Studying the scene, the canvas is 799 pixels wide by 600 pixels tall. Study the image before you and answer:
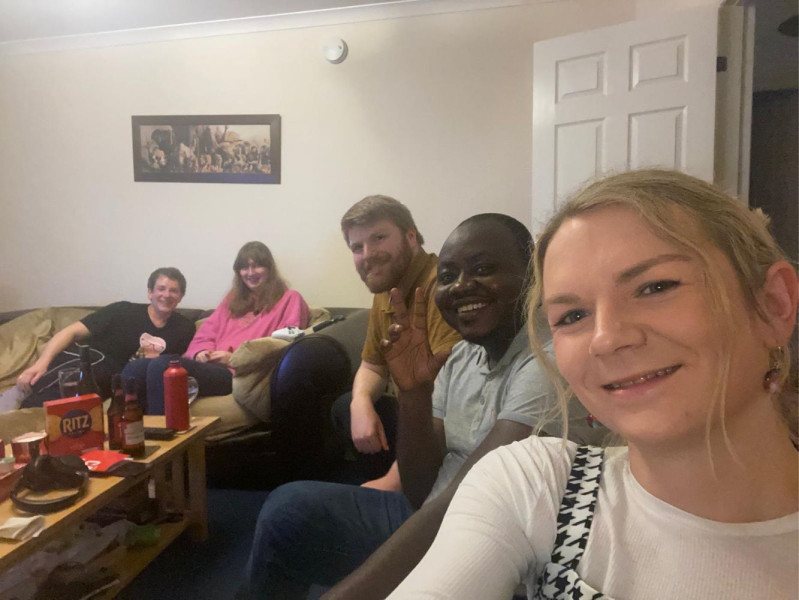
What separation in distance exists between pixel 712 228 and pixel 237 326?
4.72 ft

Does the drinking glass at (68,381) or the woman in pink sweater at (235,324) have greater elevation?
the woman in pink sweater at (235,324)

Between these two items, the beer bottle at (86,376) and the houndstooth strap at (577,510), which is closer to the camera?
the houndstooth strap at (577,510)

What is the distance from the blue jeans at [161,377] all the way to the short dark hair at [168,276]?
284mm

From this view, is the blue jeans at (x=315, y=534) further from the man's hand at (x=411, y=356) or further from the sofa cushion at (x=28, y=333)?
the sofa cushion at (x=28, y=333)

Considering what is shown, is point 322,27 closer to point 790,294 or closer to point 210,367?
point 210,367

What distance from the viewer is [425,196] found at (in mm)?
1711

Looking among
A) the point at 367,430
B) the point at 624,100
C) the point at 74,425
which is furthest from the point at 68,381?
the point at 624,100

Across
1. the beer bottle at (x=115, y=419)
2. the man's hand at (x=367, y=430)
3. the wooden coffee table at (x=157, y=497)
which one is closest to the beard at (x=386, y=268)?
the man's hand at (x=367, y=430)

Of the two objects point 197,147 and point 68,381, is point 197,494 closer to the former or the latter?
point 68,381

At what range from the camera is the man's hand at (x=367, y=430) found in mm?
1170

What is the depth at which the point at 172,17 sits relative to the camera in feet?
5.35

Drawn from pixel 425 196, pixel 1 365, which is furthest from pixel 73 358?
pixel 425 196

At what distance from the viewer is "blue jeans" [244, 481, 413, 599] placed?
37.4 inches

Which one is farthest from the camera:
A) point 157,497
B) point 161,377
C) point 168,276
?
point 168,276
